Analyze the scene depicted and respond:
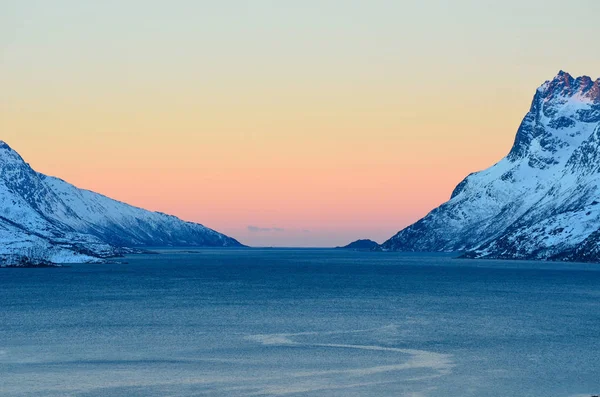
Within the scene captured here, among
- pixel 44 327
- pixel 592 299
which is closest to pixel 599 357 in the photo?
pixel 44 327

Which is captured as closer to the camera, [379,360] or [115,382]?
[115,382]

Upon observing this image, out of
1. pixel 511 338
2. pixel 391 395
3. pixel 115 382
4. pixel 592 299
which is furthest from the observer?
pixel 592 299

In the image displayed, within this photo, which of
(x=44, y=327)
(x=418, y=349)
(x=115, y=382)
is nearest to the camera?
(x=115, y=382)

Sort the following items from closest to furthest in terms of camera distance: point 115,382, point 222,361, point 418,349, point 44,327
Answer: point 115,382
point 222,361
point 418,349
point 44,327

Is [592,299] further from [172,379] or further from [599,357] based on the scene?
[172,379]

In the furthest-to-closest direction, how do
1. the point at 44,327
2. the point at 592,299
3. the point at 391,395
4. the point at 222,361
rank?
the point at 592,299 → the point at 44,327 → the point at 222,361 → the point at 391,395

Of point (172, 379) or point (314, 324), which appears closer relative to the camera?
point (172, 379)

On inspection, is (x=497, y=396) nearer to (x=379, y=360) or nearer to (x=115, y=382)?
(x=379, y=360)

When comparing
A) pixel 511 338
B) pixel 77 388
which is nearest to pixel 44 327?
pixel 77 388

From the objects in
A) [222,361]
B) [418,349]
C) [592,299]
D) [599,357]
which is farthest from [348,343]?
[592,299]
